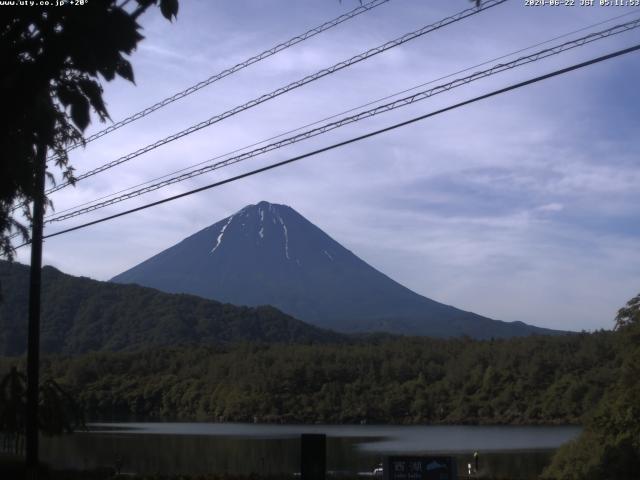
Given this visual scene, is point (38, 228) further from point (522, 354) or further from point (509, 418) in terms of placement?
point (522, 354)

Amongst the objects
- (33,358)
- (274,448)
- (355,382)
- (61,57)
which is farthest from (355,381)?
(61,57)

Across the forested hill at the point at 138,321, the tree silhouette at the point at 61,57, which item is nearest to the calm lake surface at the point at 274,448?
the tree silhouette at the point at 61,57

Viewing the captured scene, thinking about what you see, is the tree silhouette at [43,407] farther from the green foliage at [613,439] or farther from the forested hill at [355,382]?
the forested hill at [355,382]

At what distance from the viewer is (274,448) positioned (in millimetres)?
56219

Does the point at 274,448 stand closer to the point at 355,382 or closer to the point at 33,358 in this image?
the point at 33,358

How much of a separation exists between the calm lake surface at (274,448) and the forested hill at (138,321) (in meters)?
83.1

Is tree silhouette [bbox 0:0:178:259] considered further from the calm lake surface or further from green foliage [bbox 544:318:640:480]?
the calm lake surface

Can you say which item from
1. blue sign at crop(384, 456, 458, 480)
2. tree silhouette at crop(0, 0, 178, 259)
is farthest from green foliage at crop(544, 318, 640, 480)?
tree silhouette at crop(0, 0, 178, 259)

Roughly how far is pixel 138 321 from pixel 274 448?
11773 centimetres

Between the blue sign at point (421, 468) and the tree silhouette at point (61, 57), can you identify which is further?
the blue sign at point (421, 468)

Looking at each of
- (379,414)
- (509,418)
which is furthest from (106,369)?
(509,418)

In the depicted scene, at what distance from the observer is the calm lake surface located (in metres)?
41.1

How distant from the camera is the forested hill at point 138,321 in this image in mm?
158725

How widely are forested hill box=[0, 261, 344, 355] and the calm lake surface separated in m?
83.1
